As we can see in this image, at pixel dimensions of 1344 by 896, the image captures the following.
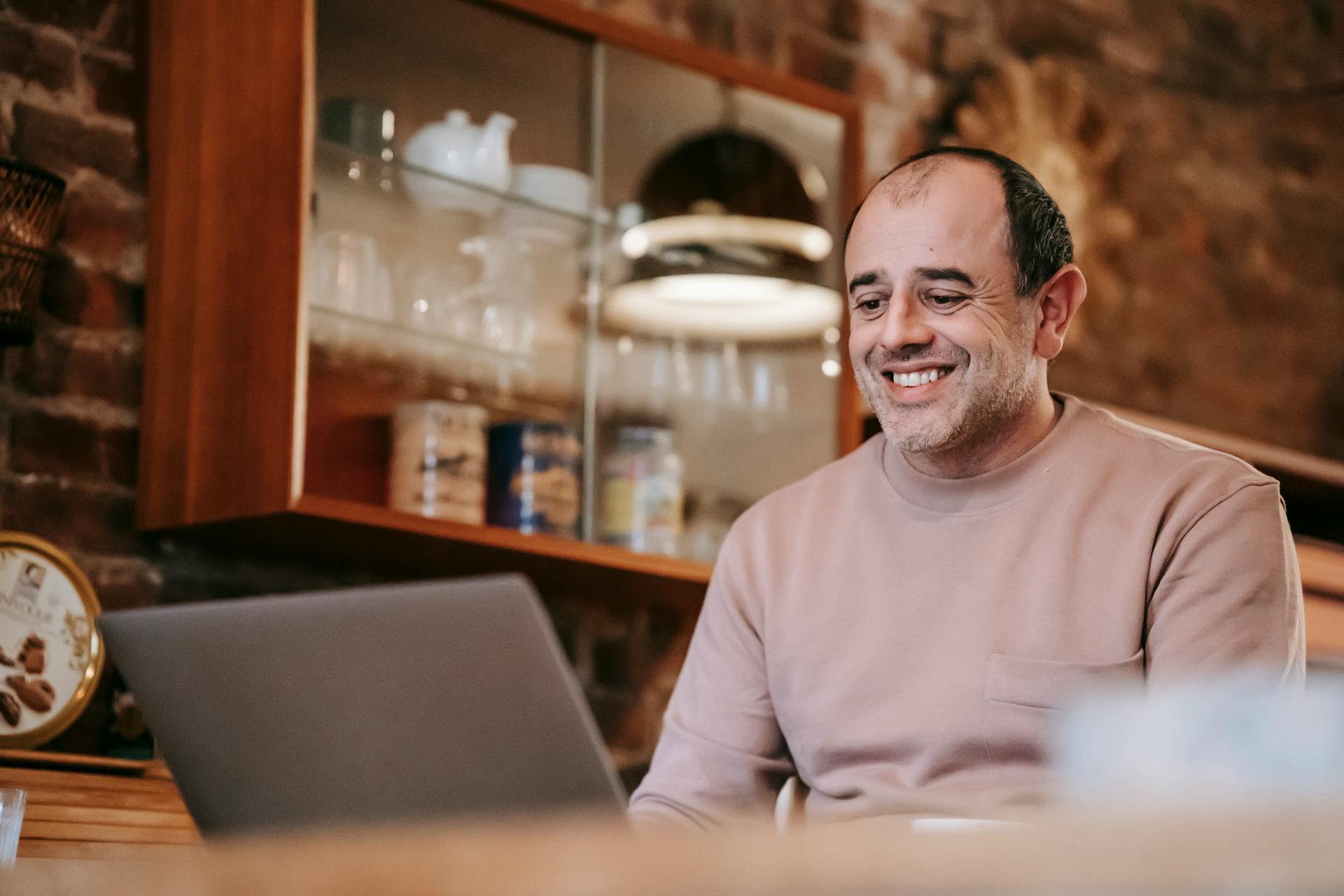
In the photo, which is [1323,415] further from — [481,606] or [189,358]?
[481,606]

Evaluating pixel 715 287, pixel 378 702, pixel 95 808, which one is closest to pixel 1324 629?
pixel 715 287

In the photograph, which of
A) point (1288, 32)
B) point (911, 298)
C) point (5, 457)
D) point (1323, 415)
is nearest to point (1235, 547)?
point (911, 298)

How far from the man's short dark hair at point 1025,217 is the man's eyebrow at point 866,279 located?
0.09 meters

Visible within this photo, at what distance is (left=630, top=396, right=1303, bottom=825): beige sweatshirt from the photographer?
1.57 metres

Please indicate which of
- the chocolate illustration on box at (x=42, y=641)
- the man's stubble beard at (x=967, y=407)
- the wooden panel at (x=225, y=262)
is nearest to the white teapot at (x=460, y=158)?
the wooden panel at (x=225, y=262)

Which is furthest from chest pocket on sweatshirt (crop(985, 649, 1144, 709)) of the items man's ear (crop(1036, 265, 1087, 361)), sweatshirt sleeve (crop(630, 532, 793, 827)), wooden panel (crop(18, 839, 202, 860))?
wooden panel (crop(18, 839, 202, 860))

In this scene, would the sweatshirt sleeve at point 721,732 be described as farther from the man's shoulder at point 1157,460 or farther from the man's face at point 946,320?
the man's shoulder at point 1157,460

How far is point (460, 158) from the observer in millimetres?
2396

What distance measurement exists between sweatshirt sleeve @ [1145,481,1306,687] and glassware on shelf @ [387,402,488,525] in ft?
3.36

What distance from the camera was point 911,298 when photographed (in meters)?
1.79

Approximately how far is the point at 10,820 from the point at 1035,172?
2.71 metres

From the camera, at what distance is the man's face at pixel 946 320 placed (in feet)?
5.77

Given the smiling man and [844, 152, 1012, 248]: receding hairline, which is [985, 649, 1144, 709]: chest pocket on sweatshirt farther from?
[844, 152, 1012, 248]: receding hairline

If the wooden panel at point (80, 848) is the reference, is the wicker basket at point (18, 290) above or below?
above
